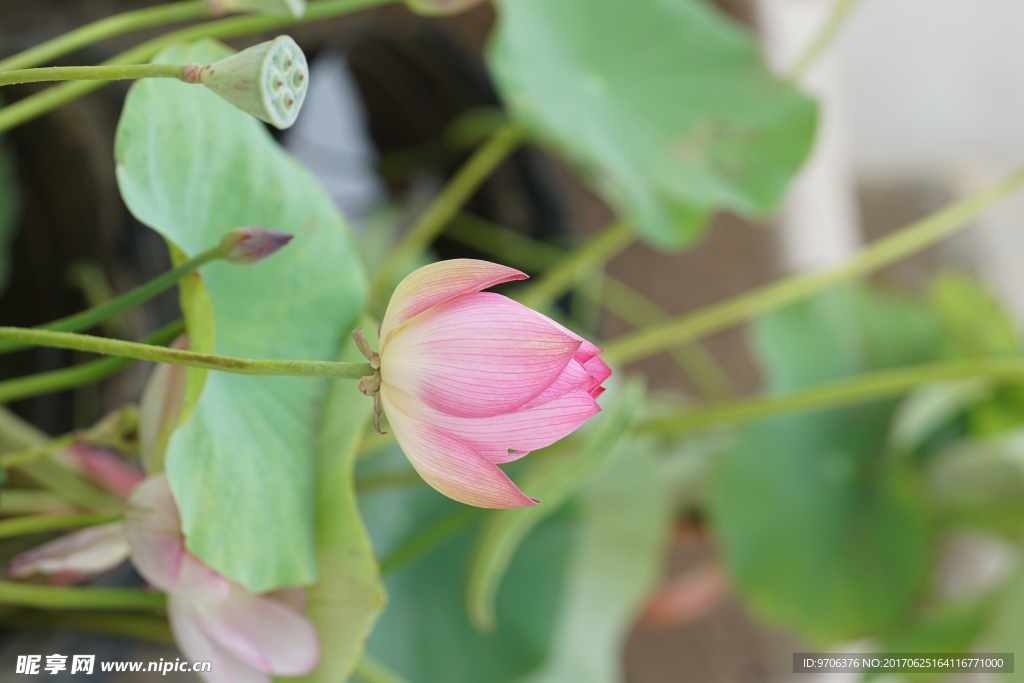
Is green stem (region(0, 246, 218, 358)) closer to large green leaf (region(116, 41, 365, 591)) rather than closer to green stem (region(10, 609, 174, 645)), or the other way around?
large green leaf (region(116, 41, 365, 591))

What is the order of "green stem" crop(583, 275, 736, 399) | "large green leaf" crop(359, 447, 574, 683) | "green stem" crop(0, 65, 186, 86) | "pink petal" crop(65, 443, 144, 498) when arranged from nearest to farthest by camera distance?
"green stem" crop(0, 65, 186, 86)
"pink petal" crop(65, 443, 144, 498)
"large green leaf" crop(359, 447, 574, 683)
"green stem" crop(583, 275, 736, 399)

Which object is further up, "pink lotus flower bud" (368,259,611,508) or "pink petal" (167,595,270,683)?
"pink lotus flower bud" (368,259,611,508)

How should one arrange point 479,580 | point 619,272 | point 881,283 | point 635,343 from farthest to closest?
point 881,283
point 619,272
point 635,343
point 479,580

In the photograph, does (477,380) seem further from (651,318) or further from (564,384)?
(651,318)

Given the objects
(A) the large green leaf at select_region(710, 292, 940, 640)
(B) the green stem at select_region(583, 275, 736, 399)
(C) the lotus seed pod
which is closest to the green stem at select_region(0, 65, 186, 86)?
(C) the lotus seed pod

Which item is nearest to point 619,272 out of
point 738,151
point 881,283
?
point 738,151

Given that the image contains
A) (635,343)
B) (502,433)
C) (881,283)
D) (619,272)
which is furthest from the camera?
(881,283)

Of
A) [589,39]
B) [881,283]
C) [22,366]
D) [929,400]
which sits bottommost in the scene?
[881,283]

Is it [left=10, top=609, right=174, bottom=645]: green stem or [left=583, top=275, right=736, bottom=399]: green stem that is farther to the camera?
[left=583, top=275, right=736, bottom=399]: green stem

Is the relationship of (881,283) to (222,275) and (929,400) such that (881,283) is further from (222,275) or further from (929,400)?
(222,275)
